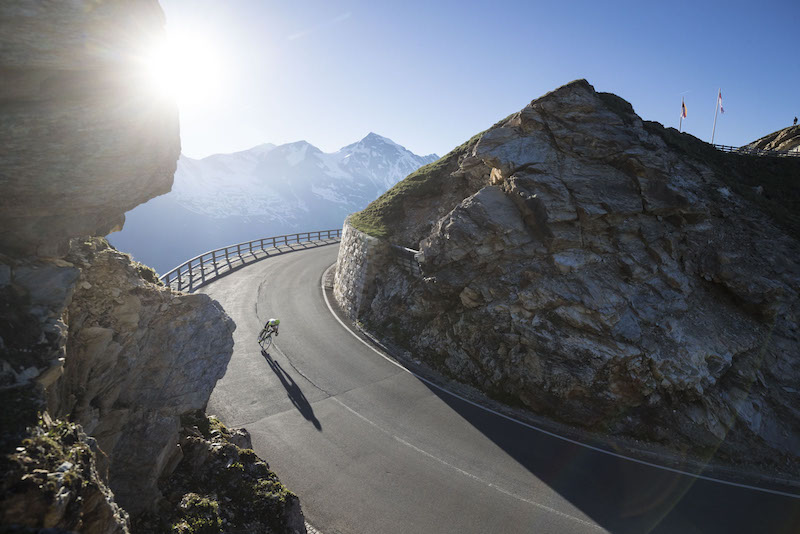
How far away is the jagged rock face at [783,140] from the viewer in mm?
28583

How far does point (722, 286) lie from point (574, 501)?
1353 centimetres

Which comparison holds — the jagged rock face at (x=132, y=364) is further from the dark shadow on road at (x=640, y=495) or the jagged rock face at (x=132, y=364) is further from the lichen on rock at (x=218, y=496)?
the dark shadow on road at (x=640, y=495)

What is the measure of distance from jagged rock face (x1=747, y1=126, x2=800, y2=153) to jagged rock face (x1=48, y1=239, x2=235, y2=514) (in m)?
39.3

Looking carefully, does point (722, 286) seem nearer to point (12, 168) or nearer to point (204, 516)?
point (204, 516)

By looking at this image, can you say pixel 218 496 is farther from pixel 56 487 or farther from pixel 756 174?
pixel 756 174

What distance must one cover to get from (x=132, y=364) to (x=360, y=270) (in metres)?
16.8

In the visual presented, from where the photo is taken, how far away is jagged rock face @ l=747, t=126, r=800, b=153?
2858 cm

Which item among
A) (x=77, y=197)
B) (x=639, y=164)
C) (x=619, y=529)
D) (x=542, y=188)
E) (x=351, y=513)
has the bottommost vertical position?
(x=351, y=513)

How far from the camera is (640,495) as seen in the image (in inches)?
446

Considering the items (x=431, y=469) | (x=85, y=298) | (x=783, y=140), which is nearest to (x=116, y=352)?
(x=85, y=298)

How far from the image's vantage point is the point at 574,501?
35.5 feet

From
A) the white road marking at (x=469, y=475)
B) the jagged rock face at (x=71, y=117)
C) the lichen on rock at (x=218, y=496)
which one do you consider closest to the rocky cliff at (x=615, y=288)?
the white road marking at (x=469, y=475)

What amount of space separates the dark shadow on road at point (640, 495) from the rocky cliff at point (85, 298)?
8290 mm

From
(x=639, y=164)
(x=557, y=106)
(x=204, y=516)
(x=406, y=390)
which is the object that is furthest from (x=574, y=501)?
(x=557, y=106)
